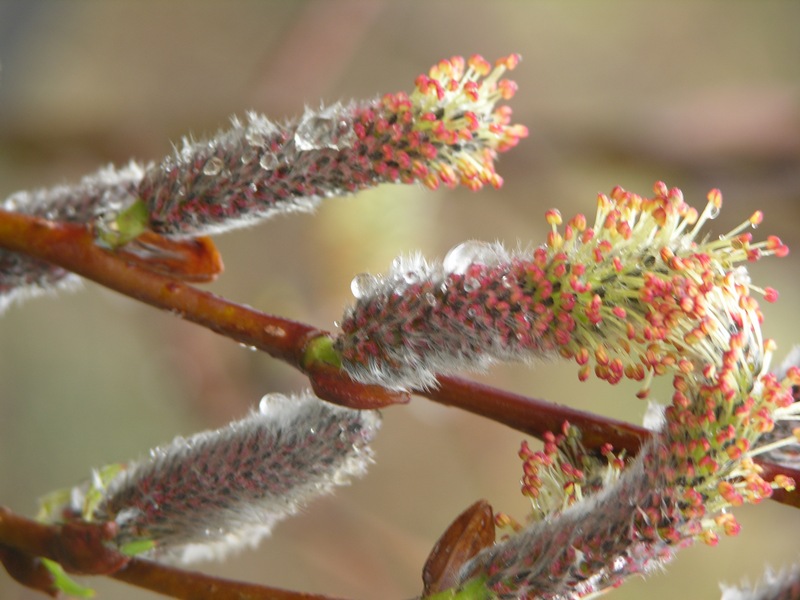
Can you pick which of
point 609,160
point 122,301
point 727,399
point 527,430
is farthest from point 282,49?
point 727,399

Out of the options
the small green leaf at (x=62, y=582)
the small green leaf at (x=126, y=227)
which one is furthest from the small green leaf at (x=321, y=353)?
the small green leaf at (x=62, y=582)

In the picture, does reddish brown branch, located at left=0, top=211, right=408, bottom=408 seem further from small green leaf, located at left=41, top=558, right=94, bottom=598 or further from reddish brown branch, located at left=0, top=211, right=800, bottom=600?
small green leaf, located at left=41, top=558, right=94, bottom=598

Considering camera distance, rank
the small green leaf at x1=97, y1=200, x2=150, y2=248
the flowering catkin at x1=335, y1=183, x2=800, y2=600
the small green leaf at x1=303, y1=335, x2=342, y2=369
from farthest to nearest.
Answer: the small green leaf at x1=97, y1=200, x2=150, y2=248 < the small green leaf at x1=303, y1=335, x2=342, y2=369 < the flowering catkin at x1=335, y1=183, x2=800, y2=600

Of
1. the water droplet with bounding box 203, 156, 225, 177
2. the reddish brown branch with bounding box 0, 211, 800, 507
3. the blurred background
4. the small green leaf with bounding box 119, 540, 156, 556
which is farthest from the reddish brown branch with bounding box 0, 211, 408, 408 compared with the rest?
the blurred background

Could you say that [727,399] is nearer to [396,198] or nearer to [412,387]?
[412,387]

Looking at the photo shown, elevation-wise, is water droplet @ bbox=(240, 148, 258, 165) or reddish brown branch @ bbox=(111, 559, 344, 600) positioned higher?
water droplet @ bbox=(240, 148, 258, 165)
